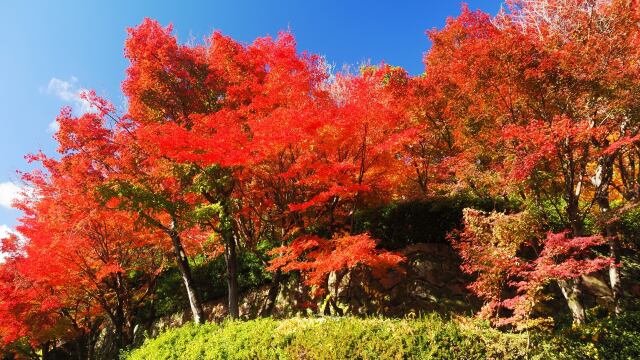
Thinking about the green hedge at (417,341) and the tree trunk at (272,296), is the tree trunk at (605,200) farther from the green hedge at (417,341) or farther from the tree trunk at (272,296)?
the tree trunk at (272,296)

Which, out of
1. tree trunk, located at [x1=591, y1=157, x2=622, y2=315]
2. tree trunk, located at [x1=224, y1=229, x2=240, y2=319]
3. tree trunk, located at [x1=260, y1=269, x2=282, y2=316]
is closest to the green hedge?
tree trunk, located at [x1=591, y1=157, x2=622, y2=315]

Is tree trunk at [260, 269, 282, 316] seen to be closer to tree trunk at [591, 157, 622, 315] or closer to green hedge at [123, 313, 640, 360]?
green hedge at [123, 313, 640, 360]

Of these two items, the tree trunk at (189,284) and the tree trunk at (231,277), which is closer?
the tree trunk at (231,277)

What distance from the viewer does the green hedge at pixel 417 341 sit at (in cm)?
658

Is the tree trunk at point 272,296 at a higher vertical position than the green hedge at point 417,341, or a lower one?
higher

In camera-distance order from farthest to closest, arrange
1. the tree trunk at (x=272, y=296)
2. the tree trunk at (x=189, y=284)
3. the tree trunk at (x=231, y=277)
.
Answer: the tree trunk at (x=272, y=296) < the tree trunk at (x=189, y=284) < the tree trunk at (x=231, y=277)

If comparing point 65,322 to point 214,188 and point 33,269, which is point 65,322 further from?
point 214,188

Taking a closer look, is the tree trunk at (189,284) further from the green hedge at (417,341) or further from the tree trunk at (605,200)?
the tree trunk at (605,200)

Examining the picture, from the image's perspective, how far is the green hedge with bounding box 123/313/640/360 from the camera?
658cm

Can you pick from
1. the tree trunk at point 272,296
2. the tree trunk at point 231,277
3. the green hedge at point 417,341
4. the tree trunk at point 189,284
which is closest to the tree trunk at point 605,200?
the green hedge at point 417,341

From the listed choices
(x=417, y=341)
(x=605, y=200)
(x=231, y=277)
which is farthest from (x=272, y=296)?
(x=605, y=200)

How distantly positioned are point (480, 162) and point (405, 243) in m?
4.21

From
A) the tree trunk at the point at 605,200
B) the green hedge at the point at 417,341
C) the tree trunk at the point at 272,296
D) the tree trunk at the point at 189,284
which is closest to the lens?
the green hedge at the point at 417,341

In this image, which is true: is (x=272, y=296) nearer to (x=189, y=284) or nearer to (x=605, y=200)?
(x=189, y=284)
